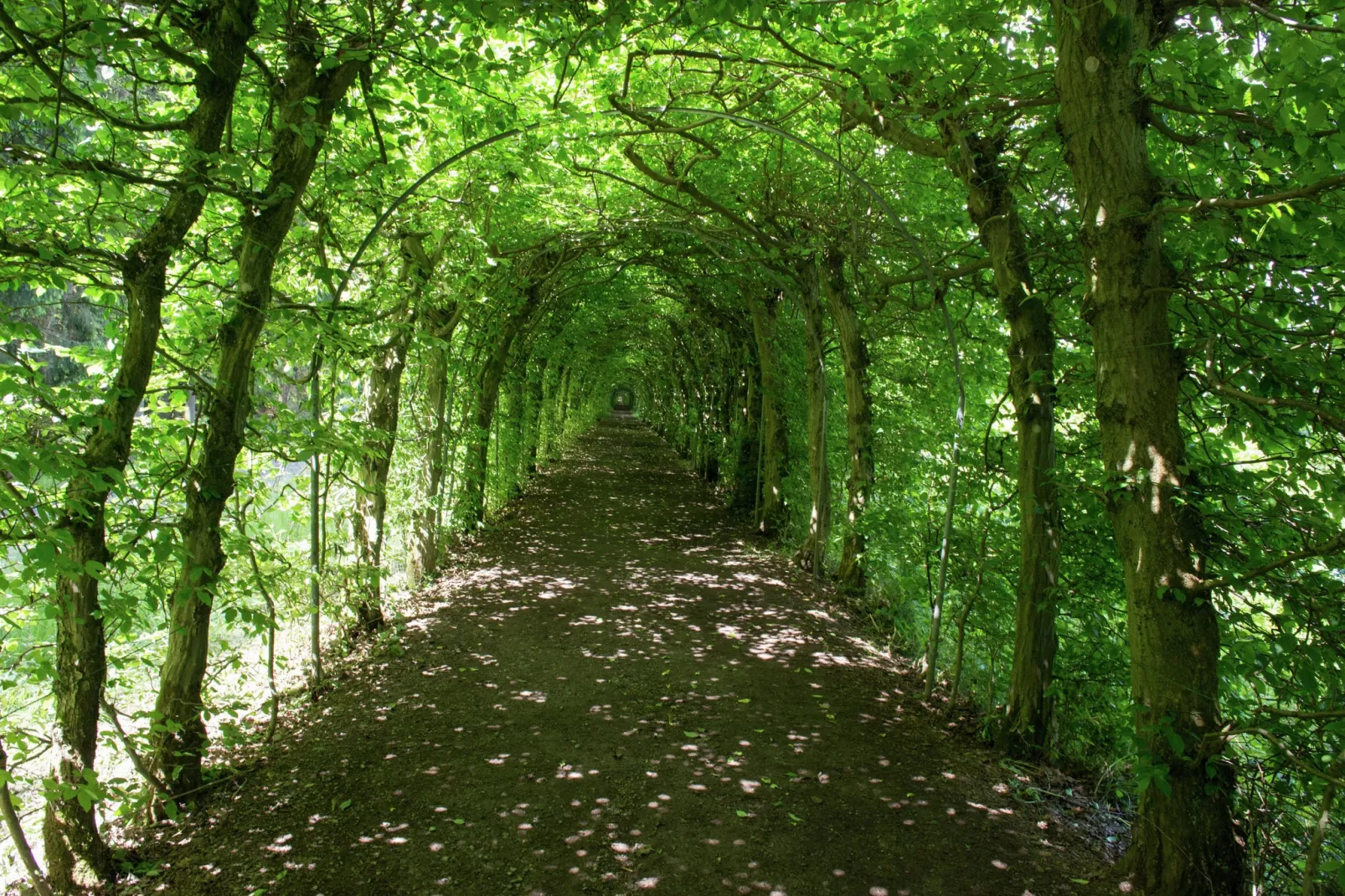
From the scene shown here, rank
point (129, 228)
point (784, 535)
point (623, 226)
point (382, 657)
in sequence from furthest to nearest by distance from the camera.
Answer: point (784, 535), point (623, 226), point (382, 657), point (129, 228)

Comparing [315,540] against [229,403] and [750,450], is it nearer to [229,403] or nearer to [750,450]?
[229,403]

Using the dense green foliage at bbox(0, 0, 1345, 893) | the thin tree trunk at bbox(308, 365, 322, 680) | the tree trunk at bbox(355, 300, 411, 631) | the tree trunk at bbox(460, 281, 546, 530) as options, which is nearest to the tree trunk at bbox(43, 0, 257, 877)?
the dense green foliage at bbox(0, 0, 1345, 893)

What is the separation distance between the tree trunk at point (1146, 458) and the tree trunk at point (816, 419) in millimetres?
6201

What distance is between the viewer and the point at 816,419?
978cm

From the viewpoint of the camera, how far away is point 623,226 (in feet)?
32.2

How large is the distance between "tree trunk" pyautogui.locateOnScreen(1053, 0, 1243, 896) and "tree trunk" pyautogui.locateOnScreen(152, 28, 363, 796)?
11.8 ft

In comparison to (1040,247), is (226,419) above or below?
below

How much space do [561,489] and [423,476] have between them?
8368 mm

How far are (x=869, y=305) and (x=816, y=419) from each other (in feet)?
9.01

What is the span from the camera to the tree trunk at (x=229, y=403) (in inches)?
147

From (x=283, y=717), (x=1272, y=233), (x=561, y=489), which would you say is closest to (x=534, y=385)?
(x=561, y=489)

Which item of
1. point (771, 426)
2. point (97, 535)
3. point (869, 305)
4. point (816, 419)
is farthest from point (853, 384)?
point (97, 535)

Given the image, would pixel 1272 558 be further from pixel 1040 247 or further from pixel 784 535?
pixel 784 535

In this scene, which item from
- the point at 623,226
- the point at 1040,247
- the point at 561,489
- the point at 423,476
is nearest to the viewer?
the point at 1040,247
